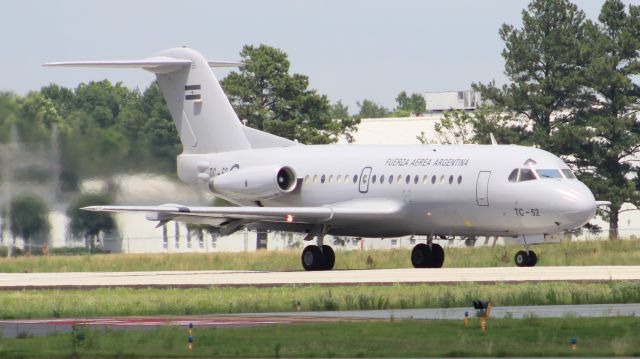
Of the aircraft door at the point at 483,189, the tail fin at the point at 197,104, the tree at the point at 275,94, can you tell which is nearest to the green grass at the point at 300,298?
the aircraft door at the point at 483,189

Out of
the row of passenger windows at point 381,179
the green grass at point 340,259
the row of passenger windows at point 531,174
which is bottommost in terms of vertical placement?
the green grass at point 340,259

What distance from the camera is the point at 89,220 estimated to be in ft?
173

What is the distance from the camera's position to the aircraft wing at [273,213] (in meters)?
43.8

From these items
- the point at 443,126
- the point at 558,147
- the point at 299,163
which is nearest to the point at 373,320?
the point at 299,163

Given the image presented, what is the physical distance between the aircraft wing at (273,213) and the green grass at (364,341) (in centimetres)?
1936

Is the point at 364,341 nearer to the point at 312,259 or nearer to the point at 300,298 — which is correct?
the point at 300,298

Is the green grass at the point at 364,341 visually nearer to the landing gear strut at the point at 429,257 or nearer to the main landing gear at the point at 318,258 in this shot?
the landing gear strut at the point at 429,257

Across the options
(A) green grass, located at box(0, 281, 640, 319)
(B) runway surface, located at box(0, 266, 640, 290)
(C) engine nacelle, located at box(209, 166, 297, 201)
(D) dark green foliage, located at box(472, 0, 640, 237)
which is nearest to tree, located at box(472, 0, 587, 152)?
(D) dark green foliage, located at box(472, 0, 640, 237)

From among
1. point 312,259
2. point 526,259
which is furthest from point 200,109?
point 526,259

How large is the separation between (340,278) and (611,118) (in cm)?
3558

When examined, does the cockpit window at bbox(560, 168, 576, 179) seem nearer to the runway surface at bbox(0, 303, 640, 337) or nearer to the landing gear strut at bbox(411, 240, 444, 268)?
the landing gear strut at bbox(411, 240, 444, 268)

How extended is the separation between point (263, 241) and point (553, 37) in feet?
56.8

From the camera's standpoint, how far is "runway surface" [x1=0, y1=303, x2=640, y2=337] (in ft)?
84.1

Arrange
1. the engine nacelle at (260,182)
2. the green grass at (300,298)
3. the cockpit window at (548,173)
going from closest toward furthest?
the green grass at (300,298)
the cockpit window at (548,173)
the engine nacelle at (260,182)
